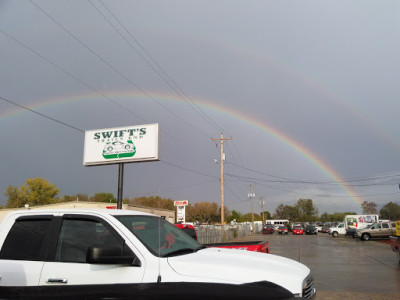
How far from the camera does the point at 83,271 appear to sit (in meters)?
2.91

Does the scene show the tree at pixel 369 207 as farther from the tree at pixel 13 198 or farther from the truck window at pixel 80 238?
the truck window at pixel 80 238

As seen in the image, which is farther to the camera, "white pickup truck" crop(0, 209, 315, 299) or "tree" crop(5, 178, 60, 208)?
"tree" crop(5, 178, 60, 208)

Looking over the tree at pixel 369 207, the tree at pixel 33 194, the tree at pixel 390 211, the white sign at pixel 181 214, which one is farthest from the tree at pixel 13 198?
the tree at pixel 369 207

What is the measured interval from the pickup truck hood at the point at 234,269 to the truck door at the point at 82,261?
1.33 feet

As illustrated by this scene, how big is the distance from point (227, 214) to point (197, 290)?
13275 cm

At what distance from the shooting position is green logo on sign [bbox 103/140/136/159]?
65.0ft

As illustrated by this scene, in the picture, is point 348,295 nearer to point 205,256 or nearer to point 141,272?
point 205,256

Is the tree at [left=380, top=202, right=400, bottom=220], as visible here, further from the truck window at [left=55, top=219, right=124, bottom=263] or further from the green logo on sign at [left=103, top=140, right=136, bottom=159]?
the truck window at [left=55, top=219, right=124, bottom=263]

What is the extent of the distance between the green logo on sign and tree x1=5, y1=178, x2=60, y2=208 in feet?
193

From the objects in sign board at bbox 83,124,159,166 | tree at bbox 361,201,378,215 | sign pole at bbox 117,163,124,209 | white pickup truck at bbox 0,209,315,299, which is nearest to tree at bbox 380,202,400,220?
tree at bbox 361,201,378,215

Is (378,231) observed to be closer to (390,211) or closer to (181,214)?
(181,214)

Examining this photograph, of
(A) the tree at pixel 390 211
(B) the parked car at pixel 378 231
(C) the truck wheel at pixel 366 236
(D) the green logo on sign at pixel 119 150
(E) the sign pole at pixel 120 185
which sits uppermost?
(D) the green logo on sign at pixel 119 150

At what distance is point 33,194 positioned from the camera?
71438 millimetres

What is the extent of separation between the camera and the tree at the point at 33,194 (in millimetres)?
70125
